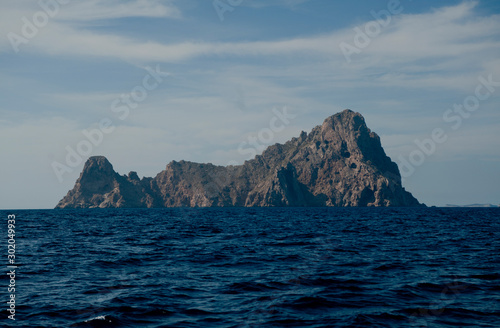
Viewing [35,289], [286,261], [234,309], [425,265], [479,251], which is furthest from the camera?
[479,251]

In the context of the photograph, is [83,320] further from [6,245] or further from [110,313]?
[6,245]

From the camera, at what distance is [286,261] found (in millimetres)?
26062

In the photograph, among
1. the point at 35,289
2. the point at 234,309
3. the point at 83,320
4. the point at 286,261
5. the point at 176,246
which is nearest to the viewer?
the point at 83,320

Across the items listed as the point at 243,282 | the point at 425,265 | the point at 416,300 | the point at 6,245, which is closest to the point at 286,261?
the point at 243,282

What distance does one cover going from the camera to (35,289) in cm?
1806

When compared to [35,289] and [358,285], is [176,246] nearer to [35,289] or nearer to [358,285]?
[35,289]

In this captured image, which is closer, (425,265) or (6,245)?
(425,265)

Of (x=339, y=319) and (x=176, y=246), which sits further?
(x=176, y=246)

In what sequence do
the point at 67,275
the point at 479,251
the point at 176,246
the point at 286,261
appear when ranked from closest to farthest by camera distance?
1. the point at 67,275
2. the point at 286,261
3. the point at 479,251
4. the point at 176,246

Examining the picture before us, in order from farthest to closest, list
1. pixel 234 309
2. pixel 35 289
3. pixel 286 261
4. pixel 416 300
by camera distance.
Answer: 1. pixel 286 261
2. pixel 35 289
3. pixel 416 300
4. pixel 234 309

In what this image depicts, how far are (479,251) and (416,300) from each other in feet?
60.1

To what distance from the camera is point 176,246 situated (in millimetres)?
34906

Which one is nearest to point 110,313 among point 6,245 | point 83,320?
point 83,320

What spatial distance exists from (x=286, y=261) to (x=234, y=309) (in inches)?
449
